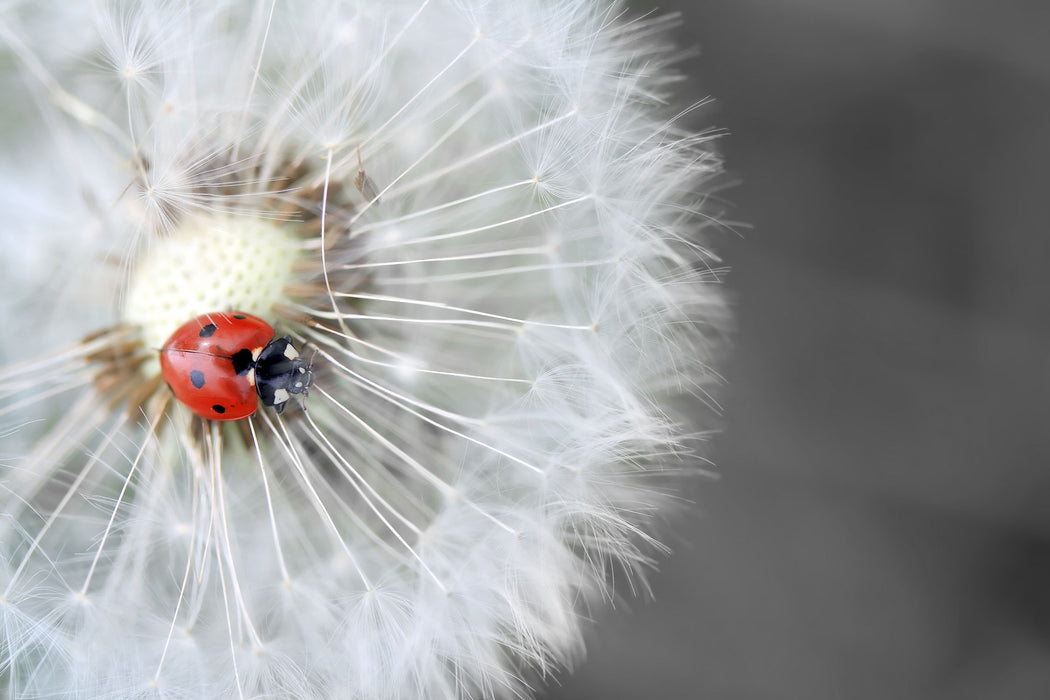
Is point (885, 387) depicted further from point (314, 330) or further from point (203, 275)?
point (203, 275)

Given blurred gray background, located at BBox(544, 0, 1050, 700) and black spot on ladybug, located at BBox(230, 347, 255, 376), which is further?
blurred gray background, located at BBox(544, 0, 1050, 700)

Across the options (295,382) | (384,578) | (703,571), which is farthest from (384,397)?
(703,571)

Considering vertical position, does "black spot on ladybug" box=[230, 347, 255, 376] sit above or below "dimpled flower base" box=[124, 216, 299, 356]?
below

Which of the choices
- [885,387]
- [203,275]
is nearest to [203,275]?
[203,275]

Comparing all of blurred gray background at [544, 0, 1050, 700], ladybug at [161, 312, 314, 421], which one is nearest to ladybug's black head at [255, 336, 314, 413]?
ladybug at [161, 312, 314, 421]

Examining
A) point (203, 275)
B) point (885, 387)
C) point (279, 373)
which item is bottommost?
point (885, 387)

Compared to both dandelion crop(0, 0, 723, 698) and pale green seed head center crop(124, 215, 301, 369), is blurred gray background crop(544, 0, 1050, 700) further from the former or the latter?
pale green seed head center crop(124, 215, 301, 369)
